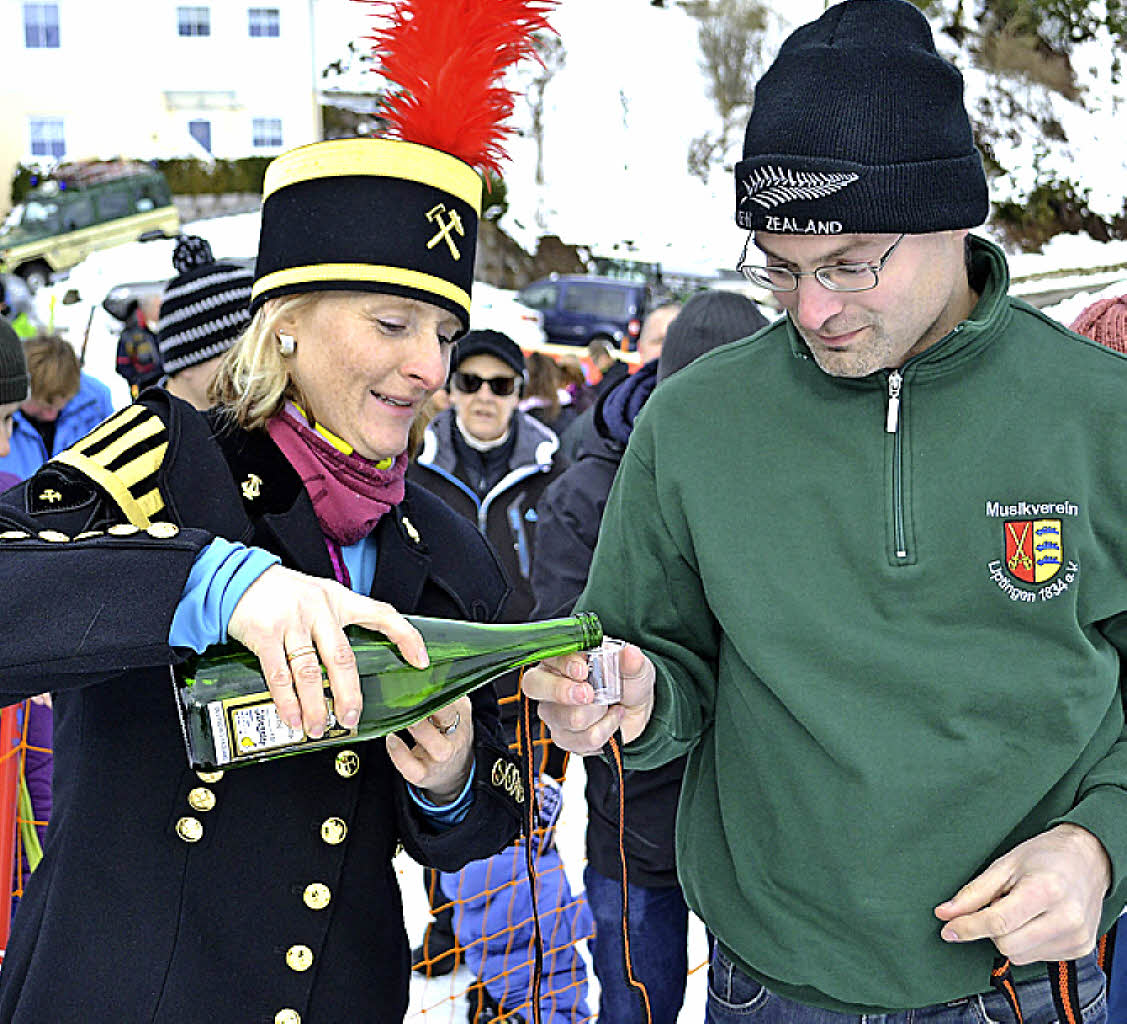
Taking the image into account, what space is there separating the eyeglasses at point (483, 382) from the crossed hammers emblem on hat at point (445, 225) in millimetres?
3157

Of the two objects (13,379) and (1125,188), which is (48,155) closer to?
(1125,188)

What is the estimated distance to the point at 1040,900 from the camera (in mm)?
1473

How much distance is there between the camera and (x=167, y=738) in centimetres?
158

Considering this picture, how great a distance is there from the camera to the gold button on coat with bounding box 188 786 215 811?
1.57m

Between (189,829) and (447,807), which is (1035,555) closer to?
(447,807)

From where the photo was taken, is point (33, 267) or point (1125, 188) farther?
point (33, 267)

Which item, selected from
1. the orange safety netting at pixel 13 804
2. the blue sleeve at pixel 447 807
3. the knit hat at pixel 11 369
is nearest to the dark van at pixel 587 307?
the knit hat at pixel 11 369

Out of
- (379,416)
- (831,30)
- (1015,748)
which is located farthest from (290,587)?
(831,30)

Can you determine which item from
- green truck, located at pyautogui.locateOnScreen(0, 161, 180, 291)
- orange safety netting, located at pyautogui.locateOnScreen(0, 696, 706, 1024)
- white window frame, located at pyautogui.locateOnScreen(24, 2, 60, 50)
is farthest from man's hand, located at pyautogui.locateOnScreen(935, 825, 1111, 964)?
white window frame, located at pyautogui.locateOnScreen(24, 2, 60, 50)

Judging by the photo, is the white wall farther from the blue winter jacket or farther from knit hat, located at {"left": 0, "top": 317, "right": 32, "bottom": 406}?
knit hat, located at {"left": 0, "top": 317, "right": 32, "bottom": 406}

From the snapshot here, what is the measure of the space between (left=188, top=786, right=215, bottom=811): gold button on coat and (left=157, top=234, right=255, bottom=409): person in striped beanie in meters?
2.14

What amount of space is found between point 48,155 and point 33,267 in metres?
9.12

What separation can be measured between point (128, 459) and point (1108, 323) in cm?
209

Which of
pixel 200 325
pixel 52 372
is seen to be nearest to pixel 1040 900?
pixel 200 325
